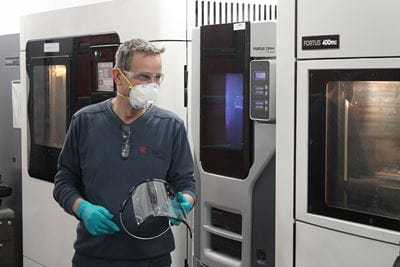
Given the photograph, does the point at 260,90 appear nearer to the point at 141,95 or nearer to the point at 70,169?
the point at 141,95

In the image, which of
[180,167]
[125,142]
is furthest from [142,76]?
[180,167]

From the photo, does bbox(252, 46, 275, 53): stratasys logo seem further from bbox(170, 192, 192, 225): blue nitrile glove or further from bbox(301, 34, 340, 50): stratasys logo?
bbox(170, 192, 192, 225): blue nitrile glove

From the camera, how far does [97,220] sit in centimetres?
211

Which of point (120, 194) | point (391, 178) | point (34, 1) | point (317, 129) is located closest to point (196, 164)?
→ point (120, 194)

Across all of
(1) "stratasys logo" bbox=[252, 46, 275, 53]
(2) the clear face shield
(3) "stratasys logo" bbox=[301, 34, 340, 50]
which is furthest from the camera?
(1) "stratasys logo" bbox=[252, 46, 275, 53]

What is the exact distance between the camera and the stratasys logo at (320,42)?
1.95 m

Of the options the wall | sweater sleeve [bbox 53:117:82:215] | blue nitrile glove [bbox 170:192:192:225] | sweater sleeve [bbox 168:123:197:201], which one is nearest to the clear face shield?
blue nitrile glove [bbox 170:192:192:225]

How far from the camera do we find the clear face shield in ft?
6.88

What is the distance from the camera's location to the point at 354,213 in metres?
1.96

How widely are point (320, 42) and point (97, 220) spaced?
0.93 metres

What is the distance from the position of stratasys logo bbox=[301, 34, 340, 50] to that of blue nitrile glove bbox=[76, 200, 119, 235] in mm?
863

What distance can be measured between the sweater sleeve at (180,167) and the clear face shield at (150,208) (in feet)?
0.41

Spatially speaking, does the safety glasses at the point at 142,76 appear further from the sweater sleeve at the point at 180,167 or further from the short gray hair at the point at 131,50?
the sweater sleeve at the point at 180,167

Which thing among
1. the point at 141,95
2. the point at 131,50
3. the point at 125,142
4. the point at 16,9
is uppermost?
the point at 16,9
